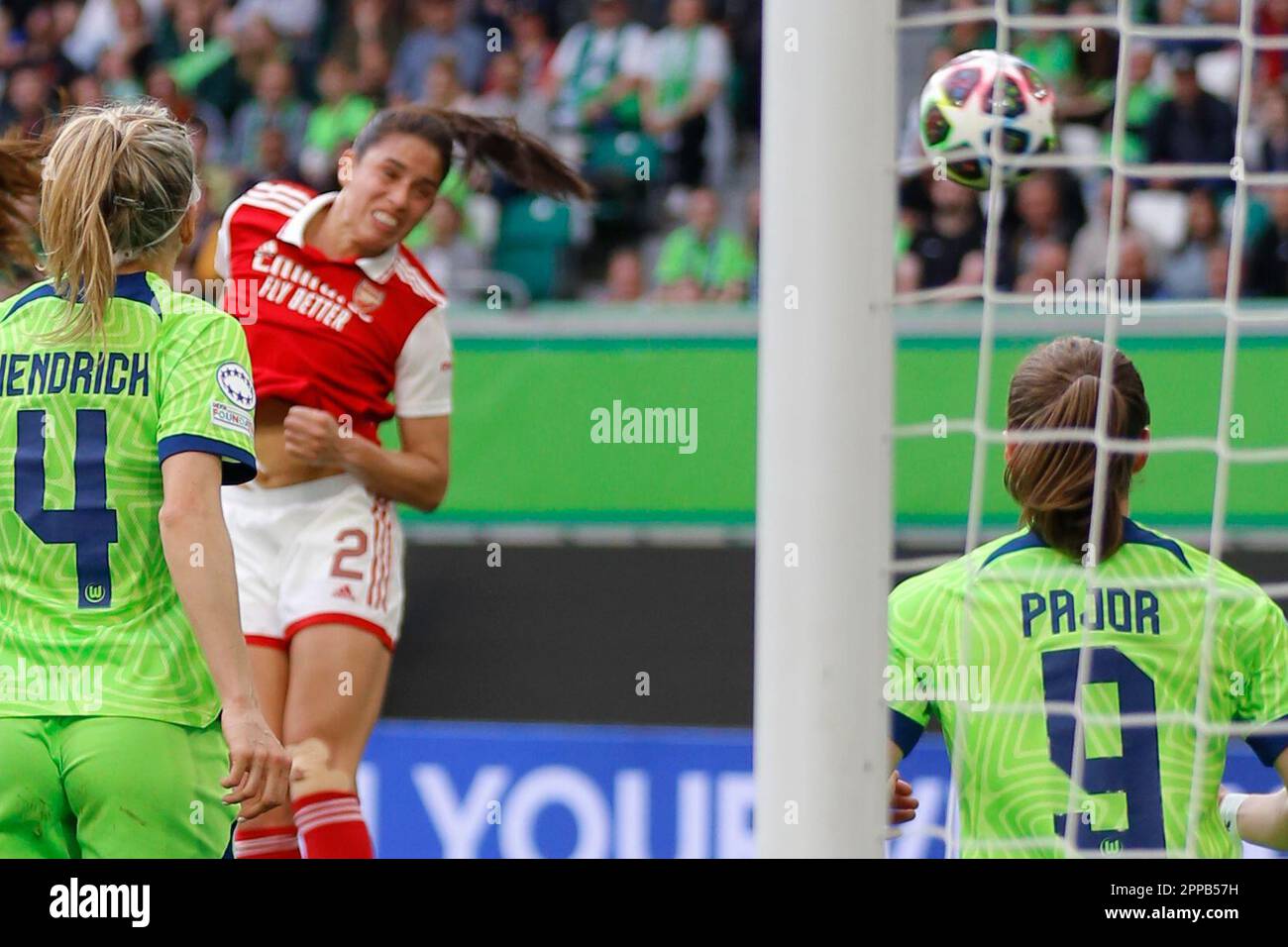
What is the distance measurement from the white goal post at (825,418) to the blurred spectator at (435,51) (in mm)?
6799

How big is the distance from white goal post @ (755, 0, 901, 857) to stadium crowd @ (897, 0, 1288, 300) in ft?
15.3

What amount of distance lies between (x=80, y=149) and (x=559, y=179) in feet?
5.67

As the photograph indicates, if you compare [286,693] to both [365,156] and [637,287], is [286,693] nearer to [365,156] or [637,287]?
[365,156]

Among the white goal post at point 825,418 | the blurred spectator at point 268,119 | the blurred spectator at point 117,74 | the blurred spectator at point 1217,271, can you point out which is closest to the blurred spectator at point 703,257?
the blurred spectator at point 1217,271

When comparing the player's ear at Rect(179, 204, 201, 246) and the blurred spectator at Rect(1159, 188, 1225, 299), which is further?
the blurred spectator at Rect(1159, 188, 1225, 299)

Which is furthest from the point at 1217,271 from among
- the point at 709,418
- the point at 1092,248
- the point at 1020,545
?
the point at 1020,545

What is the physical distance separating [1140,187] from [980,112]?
14.3 feet

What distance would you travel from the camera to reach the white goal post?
2.32 metres

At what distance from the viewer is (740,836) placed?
561cm

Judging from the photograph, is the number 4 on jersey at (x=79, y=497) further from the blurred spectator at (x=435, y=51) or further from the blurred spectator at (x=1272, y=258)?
the blurred spectator at (x=435, y=51)

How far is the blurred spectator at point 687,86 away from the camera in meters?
8.45

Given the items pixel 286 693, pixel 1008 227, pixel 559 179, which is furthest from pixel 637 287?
pixel 286 693

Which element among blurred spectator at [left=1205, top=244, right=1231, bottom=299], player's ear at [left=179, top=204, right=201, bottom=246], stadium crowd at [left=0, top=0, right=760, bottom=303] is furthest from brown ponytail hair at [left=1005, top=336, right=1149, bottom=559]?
stadium crowd at [left=0, top=0, right=760, bottom=303]

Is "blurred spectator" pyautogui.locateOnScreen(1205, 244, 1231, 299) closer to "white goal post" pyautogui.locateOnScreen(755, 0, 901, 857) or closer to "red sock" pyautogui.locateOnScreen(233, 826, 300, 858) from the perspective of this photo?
"red sock" pyautogui.locateOnScreen(233, 826, 300, 858)
